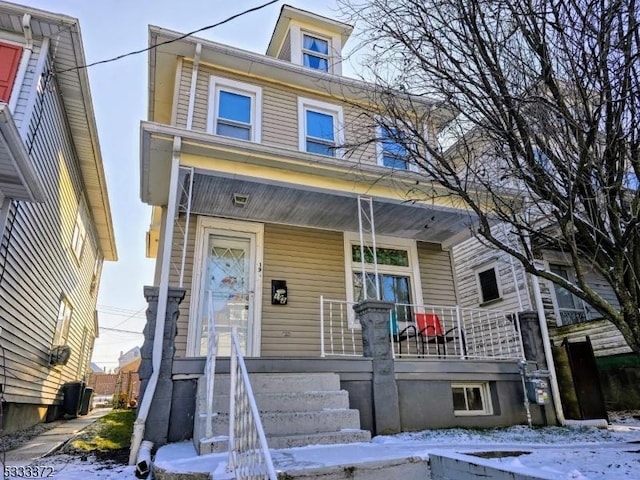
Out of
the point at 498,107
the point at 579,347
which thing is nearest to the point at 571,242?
the point at 498,107

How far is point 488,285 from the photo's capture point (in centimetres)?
1044

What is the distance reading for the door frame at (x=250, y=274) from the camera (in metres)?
5.88

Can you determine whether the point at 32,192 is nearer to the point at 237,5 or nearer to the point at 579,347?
the point at 237,5

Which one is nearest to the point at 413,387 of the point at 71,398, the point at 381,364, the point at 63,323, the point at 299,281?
the point at 381,364

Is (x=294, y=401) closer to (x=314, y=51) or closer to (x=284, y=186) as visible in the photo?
(x=284, y=186)

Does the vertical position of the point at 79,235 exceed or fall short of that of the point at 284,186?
it exceeds it

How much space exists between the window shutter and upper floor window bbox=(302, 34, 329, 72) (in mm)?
4878

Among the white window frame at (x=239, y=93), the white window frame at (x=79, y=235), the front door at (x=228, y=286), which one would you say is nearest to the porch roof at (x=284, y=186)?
the front door at (x=228, y=286)

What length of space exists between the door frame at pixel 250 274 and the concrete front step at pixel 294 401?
7.20 feet

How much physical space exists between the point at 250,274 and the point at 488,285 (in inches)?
266

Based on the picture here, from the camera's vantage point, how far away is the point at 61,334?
9375mm

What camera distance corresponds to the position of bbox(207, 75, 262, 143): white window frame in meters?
6.80

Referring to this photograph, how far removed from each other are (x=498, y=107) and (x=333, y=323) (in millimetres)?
4613

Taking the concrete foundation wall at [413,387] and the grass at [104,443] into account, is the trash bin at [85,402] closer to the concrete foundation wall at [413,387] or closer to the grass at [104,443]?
the grass at [104,443]
